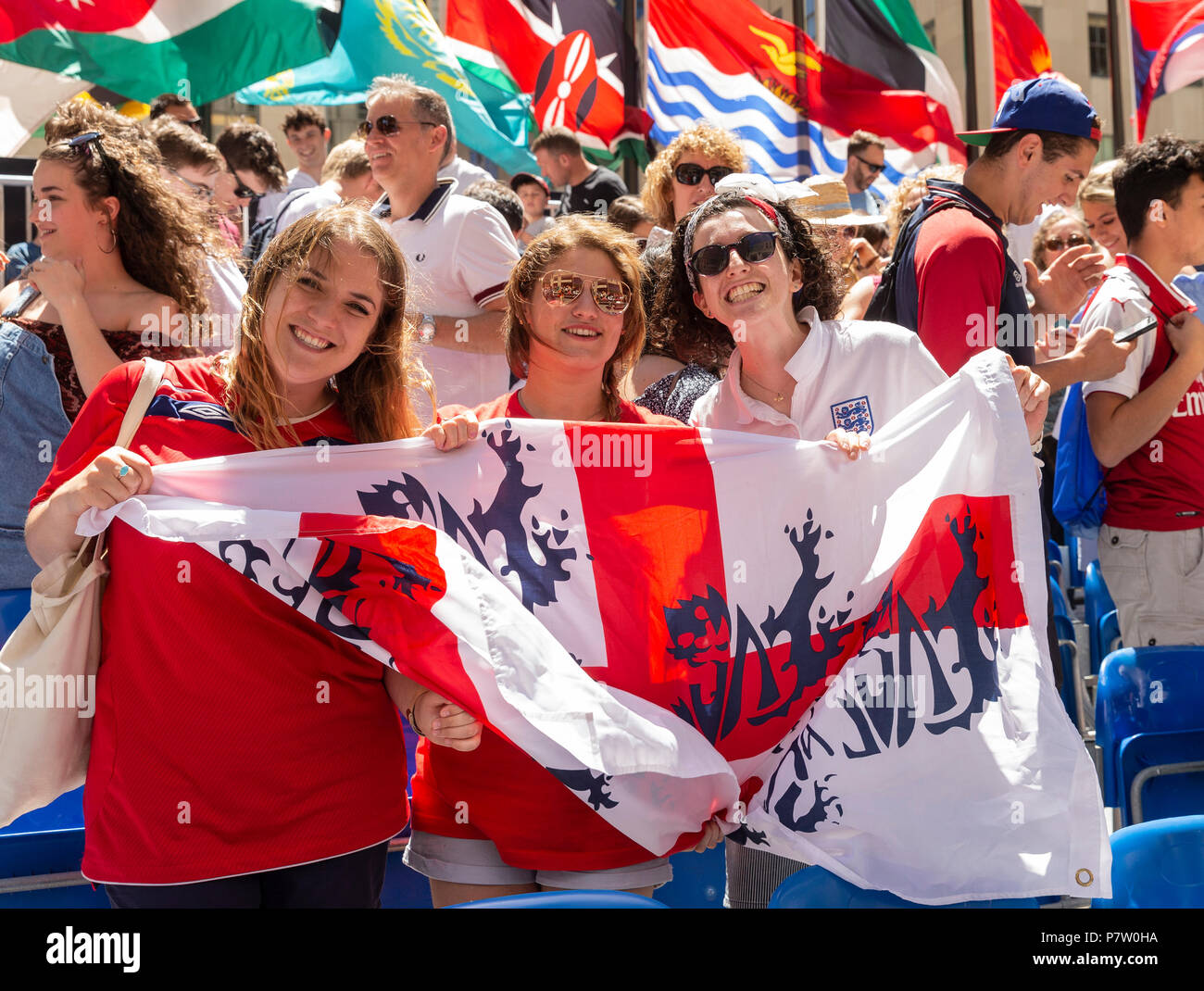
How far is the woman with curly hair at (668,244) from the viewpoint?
10.4 feet

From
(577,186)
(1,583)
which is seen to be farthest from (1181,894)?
(577,186)

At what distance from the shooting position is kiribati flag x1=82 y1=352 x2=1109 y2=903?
2170 millimetres

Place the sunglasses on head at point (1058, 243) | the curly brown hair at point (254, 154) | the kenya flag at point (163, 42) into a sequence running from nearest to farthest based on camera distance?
the sunglasses on head at point (1058, 243)
the kenya flag at point (163, 42)
the curly brown hair at point (254, 154)

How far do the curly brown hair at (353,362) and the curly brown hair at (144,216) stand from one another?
3.08 feet

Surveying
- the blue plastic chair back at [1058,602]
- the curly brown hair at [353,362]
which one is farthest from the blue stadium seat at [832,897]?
the blue plastic chair back at [1058,602]

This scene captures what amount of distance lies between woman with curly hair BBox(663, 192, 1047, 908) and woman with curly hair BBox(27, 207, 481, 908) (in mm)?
889

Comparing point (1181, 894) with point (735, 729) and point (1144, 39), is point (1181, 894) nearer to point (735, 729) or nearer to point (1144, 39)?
point (735, 729)

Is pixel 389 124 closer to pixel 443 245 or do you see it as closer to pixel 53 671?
pixel 443 245

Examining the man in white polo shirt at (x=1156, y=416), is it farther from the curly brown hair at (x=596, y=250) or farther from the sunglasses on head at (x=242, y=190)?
the sunglasses on head at (x=242, y=190)

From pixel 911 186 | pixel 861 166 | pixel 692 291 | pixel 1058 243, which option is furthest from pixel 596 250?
pixel 861 166

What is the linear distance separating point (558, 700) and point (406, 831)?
786 millimetres

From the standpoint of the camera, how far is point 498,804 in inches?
89.0

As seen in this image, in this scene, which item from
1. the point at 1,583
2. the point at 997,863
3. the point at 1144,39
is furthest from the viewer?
the point at 1144,39
